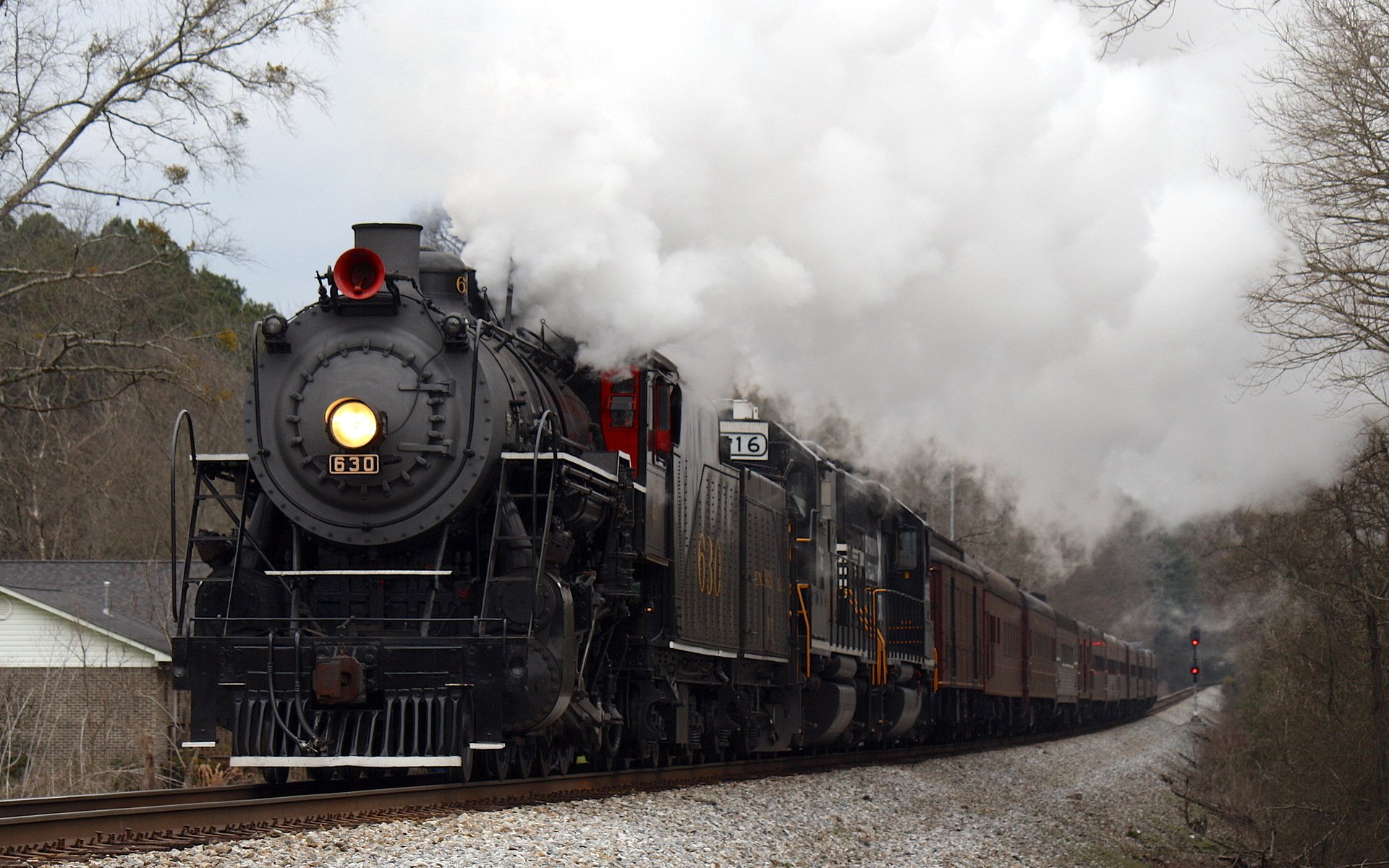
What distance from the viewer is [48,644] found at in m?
27.6

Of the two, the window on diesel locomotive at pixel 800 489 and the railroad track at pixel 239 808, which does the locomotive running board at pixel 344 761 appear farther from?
the window on diesel locomotive at pixel 800 489

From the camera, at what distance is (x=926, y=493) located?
172 ft

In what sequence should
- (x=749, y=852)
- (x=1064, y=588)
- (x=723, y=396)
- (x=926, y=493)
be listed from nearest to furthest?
(x=749, y=852) < (x=723, y=396) < (x=926, y=493) < (x=1064, y=588)

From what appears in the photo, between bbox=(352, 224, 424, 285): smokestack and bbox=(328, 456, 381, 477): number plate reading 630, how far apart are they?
156 centimetres

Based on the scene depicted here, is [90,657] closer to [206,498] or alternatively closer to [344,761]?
[206,498]

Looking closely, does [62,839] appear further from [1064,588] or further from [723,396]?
[1064,588]

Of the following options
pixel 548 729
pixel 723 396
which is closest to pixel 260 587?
pixel 548 729

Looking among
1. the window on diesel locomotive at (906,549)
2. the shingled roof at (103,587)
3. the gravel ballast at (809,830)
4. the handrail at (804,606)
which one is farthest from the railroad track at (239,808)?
the shingled roof at (103,587)

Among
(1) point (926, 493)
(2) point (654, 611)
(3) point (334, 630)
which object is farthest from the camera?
(1) point (926, 493)

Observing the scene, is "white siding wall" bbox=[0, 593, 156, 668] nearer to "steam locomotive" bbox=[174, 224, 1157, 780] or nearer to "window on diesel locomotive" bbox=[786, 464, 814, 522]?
"window on diesel locomotive" bbox=[786, 464, 814, 522]

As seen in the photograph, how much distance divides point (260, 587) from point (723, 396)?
6078mm

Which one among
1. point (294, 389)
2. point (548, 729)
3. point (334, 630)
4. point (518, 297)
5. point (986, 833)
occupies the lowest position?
point (986, 833)

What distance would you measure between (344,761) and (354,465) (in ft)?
6.57

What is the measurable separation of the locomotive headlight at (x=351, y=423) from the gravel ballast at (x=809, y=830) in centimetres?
269
